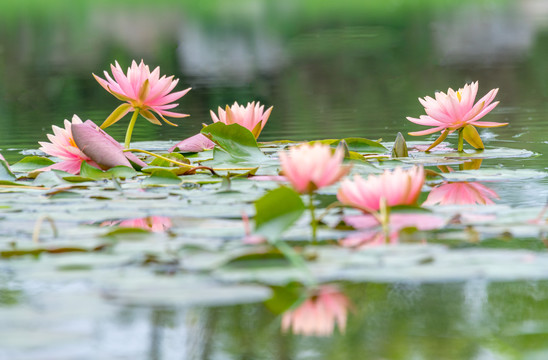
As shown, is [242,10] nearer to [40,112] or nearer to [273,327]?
[40,112]

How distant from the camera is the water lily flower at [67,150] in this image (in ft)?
9.11

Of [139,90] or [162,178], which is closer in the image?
[162,178]

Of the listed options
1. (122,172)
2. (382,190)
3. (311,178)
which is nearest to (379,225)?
(382,190)

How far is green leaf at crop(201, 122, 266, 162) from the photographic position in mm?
2918

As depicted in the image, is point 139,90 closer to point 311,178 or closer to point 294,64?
point 311,178

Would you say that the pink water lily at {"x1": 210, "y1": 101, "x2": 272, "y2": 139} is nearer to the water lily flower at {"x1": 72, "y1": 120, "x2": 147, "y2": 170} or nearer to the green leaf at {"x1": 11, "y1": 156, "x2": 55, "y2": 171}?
the water lily flower at {"x1": 72, "y1": 120, "x2": 147, "y2": 170}

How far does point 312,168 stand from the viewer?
1672mm

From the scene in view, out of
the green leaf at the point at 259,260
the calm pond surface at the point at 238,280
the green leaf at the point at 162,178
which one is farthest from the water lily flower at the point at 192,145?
the green leaf at the point at 259,260

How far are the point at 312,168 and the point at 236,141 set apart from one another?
133 centimetres

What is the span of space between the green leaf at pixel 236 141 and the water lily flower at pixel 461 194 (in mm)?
773

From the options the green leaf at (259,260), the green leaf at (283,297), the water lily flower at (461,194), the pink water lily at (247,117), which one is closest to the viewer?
the green leaf at (283,297)

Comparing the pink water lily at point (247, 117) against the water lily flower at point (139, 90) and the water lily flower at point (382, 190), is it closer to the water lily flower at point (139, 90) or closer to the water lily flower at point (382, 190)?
the water lily flower at point (139, 90)

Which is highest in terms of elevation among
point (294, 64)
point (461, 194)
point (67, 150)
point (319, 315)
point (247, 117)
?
point (294, 64)

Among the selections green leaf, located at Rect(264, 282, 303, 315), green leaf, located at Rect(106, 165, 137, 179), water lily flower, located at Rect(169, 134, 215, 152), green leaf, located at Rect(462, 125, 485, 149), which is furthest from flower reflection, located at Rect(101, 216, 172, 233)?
green leaf, located at Rect(462, 125, 485, 149)
